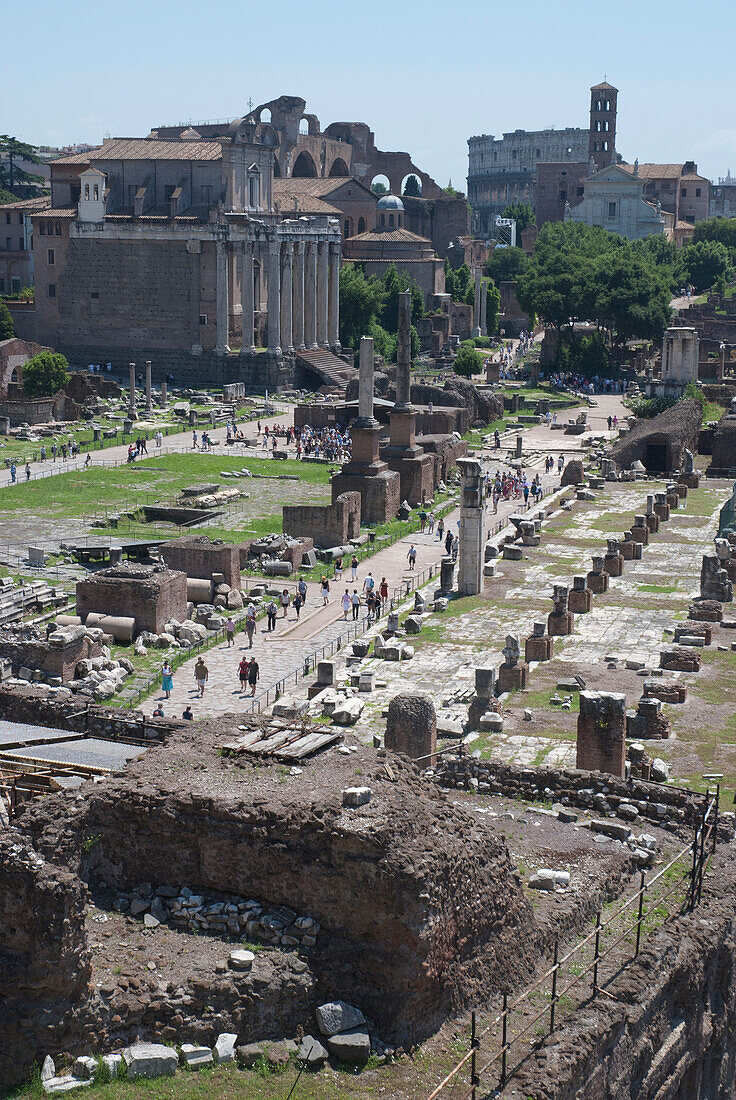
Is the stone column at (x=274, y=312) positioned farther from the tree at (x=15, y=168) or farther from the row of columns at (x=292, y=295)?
the tree at (x=15, y=168)

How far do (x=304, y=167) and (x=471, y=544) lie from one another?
3604 inches

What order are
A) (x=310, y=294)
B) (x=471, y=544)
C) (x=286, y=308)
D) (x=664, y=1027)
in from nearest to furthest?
1. (x=664, y=1027)
2. (x=471, y=544)
3. (x=286, y=308)
4. (x=310, y=294)

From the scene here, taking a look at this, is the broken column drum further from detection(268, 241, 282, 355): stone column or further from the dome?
the dome

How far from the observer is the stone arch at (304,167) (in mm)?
120131

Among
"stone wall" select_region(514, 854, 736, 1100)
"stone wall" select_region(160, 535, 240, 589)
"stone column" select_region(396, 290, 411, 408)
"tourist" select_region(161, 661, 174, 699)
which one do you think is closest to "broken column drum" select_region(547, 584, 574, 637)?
"tourist" select_region(161, 661, 174, 699)

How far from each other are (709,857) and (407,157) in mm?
118904

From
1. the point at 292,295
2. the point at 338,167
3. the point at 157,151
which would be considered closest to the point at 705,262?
the point at 338,167

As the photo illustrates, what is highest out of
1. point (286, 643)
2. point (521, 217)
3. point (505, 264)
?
point (521, 217)

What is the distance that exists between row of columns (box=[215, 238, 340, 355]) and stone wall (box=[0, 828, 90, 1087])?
66340mm

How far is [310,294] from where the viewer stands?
83812 millimetres

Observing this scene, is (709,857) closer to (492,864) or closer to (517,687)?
(492,864)

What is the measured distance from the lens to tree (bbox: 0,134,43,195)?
10606cm

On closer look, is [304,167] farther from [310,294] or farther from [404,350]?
[404,350]

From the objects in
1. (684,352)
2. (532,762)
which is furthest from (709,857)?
(684,352)
